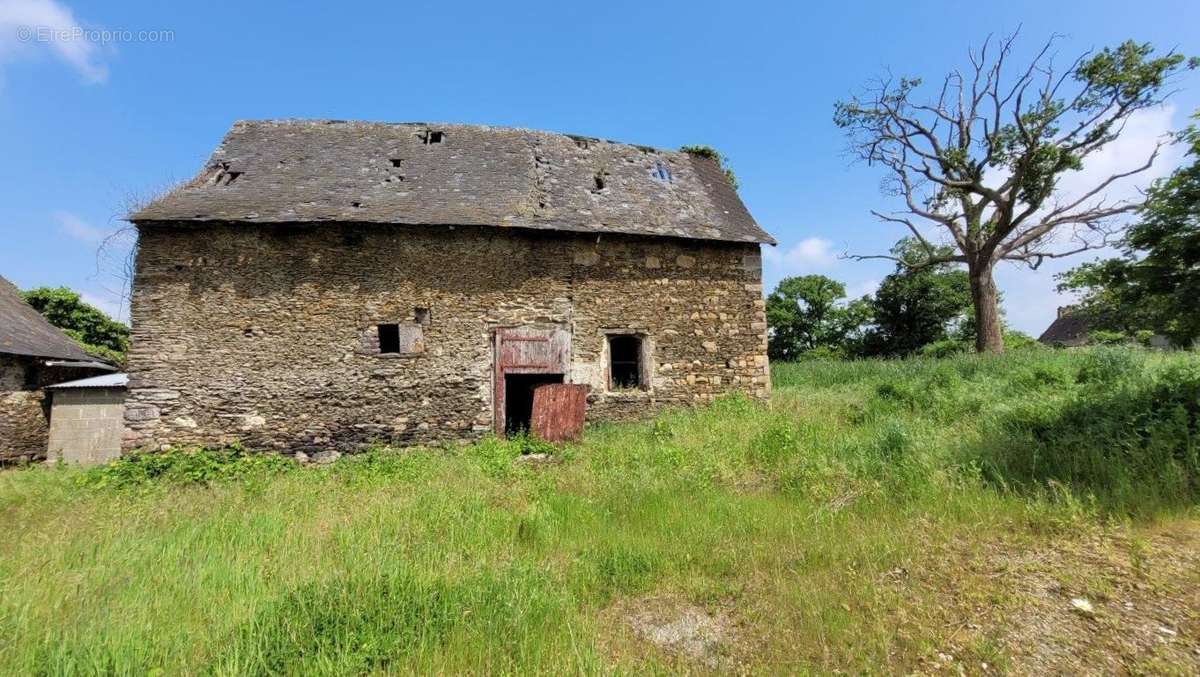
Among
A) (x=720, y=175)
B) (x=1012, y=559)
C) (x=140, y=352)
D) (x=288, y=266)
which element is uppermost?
(x=720, y=175)

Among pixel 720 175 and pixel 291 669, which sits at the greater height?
pixel 720 175

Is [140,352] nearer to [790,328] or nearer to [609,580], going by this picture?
[609,580]

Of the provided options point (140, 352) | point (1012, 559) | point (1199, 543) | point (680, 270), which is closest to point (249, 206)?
point (140, 352)

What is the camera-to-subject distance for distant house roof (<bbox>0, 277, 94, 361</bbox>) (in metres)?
13.2

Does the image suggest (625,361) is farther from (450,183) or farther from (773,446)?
(450,183)

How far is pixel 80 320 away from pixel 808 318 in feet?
130

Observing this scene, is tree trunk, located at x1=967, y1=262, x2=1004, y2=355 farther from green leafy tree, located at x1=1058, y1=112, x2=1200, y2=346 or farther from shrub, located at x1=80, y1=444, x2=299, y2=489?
shrub, located at x1=80, y1=444, x2=299, y2=489

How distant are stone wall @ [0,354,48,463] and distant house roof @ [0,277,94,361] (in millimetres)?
375

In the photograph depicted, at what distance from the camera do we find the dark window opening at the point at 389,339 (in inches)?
374

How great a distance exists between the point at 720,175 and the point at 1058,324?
1666 inches

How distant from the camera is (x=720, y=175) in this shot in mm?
13648

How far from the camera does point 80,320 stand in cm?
2111

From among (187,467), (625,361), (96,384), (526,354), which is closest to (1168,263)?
(625,361)

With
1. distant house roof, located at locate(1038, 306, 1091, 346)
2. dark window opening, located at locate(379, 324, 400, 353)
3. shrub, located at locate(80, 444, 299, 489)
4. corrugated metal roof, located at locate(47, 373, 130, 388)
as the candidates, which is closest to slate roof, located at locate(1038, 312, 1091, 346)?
distant house roof, located at locate(1038, 306, 1091, 346)
